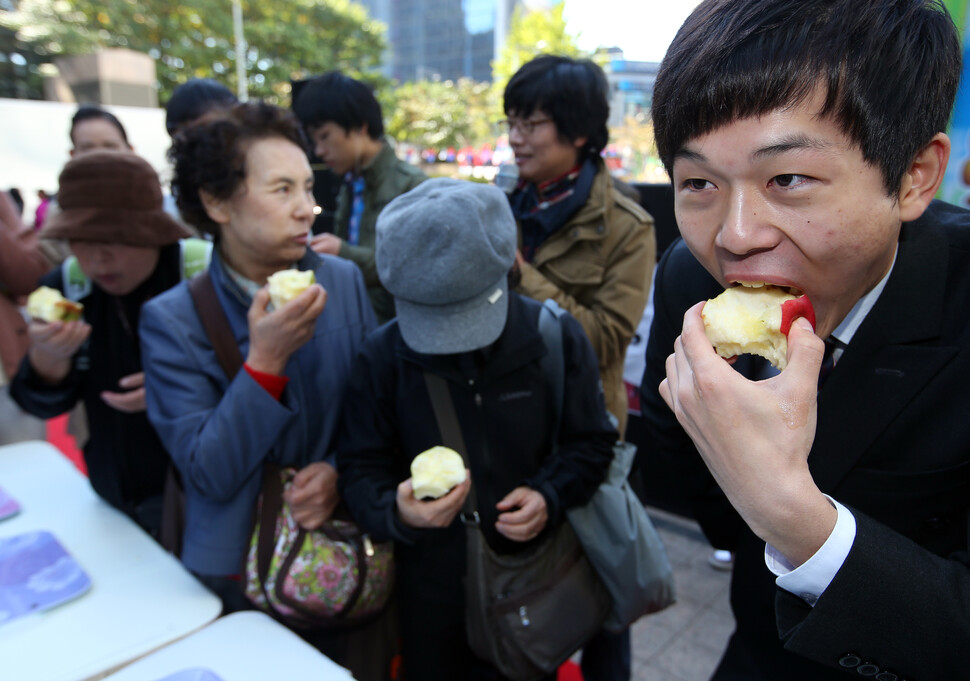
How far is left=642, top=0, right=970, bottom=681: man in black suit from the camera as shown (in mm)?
804

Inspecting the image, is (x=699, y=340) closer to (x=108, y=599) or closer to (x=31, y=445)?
(x=108, y=599)

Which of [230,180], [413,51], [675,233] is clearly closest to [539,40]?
[675,233]

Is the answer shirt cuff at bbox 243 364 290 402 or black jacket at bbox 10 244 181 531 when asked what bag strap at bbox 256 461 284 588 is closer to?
shirt cuff at bbox 243 364 290 402

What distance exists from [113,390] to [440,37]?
83619mm

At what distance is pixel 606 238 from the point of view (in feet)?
7.89

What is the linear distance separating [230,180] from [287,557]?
1.19 m

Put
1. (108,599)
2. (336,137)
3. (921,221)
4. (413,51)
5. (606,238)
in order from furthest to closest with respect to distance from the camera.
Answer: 1. (413,51)
2. (336,137)
3. (606,238)
4. (108,599)
5. (921,221)

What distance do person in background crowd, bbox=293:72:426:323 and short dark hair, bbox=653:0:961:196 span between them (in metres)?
2.22

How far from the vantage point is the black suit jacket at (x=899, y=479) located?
829 mm

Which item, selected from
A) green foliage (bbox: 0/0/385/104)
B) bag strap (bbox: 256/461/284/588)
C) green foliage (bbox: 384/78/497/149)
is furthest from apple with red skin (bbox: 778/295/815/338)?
green foliage (bbox: 384/78/497/149)

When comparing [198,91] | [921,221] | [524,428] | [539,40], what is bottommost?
[524,428]

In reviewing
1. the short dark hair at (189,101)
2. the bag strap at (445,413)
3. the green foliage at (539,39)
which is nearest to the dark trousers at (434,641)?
the bag strap at (445,413)

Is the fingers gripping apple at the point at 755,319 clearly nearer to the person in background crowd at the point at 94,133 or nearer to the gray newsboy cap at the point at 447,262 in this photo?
the gray newsboy cap at the point at 447,262

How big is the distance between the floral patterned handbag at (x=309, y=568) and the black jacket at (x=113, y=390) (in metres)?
0.77
